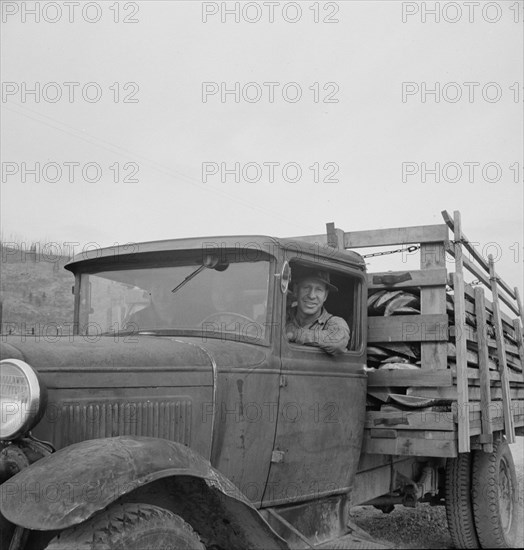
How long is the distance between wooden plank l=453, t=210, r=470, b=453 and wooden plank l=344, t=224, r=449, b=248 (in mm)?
161

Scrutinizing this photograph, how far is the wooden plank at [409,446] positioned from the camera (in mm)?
4301

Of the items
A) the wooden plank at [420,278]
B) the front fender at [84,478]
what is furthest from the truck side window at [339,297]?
the front fender at [84,478]

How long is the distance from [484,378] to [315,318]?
1.59m

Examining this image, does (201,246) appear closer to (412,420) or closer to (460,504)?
(412,420)

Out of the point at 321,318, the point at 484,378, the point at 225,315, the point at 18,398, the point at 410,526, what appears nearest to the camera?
the point at 18,398

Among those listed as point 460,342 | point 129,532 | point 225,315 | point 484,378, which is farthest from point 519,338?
point 129,532

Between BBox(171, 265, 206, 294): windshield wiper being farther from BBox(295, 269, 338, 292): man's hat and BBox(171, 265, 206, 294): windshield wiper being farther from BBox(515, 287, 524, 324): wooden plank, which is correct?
BBox(515, 287, 524, 324): wooden plank

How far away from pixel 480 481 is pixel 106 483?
3.72 m

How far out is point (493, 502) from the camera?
17.2 feet

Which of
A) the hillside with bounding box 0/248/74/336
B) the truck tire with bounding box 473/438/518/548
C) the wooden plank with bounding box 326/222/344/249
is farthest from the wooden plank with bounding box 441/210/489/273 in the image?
the hillside with bounding box 0/248/74/336

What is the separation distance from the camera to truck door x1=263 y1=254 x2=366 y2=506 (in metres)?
3.68

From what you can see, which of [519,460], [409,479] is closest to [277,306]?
[409,479]

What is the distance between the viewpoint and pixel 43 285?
15641 millimetres

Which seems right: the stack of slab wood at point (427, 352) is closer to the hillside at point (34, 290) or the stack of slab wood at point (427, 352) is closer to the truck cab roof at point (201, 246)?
the truck cab roof at point (201, 246)
